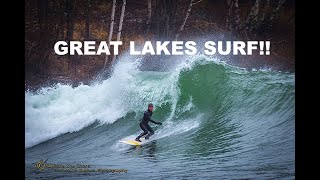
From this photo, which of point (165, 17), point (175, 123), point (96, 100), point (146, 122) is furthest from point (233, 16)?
point (96, 100)

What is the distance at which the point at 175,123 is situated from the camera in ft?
22.1

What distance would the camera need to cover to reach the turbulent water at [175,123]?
631 cm

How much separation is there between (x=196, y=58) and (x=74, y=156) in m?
1.81

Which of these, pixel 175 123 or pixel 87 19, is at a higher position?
pixel 87 19

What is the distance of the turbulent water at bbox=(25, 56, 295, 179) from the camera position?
6312 mm

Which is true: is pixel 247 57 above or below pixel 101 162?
above

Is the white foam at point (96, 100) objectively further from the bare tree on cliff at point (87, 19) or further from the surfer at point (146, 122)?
the bare tree on cliff at point (87, 19)

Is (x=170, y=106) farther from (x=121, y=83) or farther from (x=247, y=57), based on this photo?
(x=247, y=57)

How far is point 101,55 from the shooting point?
650 centimetres

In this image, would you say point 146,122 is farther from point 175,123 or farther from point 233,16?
point 233,16

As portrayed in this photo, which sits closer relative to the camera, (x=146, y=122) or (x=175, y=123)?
(x=146, y=122)

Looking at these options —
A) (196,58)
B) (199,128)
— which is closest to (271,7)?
(196,58)

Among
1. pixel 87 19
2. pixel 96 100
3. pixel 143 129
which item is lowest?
pixel 143 129

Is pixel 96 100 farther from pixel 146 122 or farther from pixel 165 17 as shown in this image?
pixel 165 17
